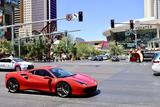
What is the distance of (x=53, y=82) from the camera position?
52.3 ft

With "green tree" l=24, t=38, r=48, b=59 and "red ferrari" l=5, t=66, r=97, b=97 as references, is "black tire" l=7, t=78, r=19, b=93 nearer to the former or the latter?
"red ferrari" l=5, t=66, r=97, b=97

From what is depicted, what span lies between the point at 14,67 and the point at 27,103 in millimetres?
22145

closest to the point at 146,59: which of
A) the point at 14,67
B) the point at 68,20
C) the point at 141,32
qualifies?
the point at 68,20

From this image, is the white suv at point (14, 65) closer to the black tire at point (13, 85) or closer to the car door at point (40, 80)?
the black tire at point (13, 85)

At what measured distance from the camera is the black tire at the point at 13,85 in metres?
17.4

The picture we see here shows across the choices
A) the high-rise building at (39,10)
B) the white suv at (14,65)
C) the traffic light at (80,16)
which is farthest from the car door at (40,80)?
the high-rise building at (39,10)

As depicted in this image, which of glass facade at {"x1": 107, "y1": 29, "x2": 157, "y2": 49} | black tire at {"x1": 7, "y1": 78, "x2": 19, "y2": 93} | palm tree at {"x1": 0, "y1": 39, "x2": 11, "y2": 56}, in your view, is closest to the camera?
black tire at {"x1": 7, "y1": 78, "x2": 19, "y2": 93}

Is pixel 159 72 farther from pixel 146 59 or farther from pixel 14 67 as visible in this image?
pixel 146 59

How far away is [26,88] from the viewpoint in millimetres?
17031

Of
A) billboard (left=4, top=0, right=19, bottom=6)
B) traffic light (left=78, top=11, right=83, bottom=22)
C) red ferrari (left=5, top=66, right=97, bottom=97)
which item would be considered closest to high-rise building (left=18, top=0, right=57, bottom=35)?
billboard (left=4, top=0, right=19, bottom=6)

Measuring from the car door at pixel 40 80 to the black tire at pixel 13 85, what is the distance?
0.84 m

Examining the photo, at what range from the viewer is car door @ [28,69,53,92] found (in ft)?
53.1

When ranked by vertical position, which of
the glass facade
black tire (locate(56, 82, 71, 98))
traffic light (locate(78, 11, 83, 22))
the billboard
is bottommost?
black tire (locate(56, 82, 71, 98))

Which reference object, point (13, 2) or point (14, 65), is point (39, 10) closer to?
point (13, 2)
